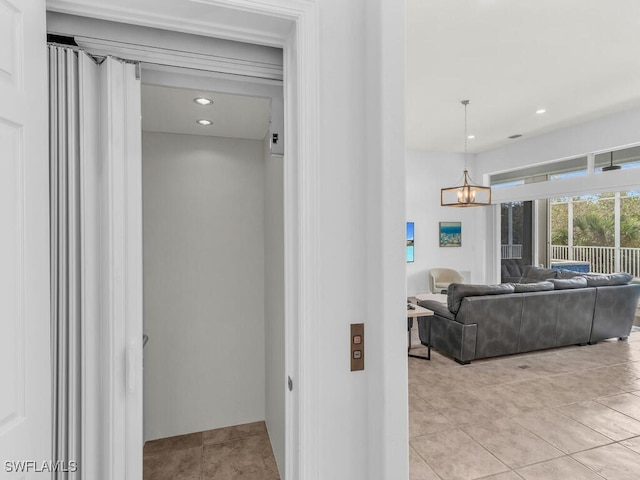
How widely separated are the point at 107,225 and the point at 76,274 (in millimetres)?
191

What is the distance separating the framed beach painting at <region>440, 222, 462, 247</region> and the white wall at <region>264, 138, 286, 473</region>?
595 centimetres

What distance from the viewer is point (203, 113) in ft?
7.34

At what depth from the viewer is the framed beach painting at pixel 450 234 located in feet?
25.6

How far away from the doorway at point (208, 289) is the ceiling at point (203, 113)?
0.02 meters

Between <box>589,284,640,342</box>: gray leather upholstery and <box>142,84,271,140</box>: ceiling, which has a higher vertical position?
<box>142,84,271,140</box>: ceiling

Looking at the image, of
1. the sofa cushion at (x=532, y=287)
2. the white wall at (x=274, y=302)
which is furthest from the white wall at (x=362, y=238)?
the sofa cushion at (x=532, y=287)

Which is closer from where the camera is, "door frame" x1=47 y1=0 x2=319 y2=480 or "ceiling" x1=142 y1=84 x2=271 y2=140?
"door frame" x1=47 y1=0 x2=319 y2=480

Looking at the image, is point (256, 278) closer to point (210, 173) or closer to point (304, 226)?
point (210, 173)

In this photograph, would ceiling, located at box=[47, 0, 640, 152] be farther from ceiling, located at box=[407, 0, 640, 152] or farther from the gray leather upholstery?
the gray leather upholstery

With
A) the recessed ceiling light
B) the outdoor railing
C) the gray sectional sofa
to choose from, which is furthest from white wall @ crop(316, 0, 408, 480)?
the outdoor railing

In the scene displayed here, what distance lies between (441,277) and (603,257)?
4.74 m

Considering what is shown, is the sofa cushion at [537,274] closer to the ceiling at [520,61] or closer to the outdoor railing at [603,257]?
the ceiling at [520,61]

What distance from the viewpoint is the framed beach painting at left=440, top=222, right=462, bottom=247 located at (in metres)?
7.79

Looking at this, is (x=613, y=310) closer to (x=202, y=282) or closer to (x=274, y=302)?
(x=274, y=302)
